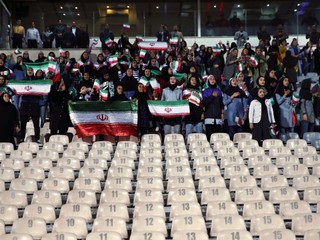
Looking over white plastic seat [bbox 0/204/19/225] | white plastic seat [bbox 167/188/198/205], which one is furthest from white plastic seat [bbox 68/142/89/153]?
white plastic seat [bbox 0/204/19/225]

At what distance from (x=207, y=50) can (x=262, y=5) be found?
22.7ft

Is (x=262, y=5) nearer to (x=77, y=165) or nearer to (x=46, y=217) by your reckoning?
(x=77, y=165)

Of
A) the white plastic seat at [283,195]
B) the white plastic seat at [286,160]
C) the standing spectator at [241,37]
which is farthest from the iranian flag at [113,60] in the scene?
the white plastic seat at [283,195]

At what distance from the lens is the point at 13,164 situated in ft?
46.5

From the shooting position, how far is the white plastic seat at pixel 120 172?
1322 cm

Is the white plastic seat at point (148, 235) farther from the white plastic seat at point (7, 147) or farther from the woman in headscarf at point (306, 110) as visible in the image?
the woman in headscarf at point (306, 110)

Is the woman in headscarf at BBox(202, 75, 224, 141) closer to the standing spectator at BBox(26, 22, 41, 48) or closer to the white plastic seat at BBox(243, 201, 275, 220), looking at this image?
the white plastic seat at BBox(243, 201, 275, 220)

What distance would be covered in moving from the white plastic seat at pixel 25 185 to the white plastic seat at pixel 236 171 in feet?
10.4

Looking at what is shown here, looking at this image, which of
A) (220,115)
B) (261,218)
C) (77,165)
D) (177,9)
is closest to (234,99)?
(220,115)

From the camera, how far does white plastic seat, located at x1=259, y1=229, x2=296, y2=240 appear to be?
9594 mm

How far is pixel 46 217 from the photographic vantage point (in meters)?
11.1

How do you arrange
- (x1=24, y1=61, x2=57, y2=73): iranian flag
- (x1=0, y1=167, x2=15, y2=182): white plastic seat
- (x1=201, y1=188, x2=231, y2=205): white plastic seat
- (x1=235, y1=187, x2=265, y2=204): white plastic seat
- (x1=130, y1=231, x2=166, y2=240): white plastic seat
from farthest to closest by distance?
(x1=24, y1=61, x2=57, y2=73): iranian flag, (x1=0, y1=167, x2=15, y2=182): white plastic seat, (x1=235, y1=187, x2=265, y2=204): white plastic seat, (x1=201, y1=188, x2=231, y2=205): white plastic seat, (x1=130, y1=231, x2=166, y2=240): white plastic seat

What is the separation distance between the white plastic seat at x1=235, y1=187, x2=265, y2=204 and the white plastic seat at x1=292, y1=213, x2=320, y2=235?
4.43 ft

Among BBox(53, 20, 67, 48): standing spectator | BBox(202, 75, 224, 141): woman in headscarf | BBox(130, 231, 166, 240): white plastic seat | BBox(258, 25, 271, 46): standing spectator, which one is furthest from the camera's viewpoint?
BBox(53, 20, 67, 48): standing spectator
